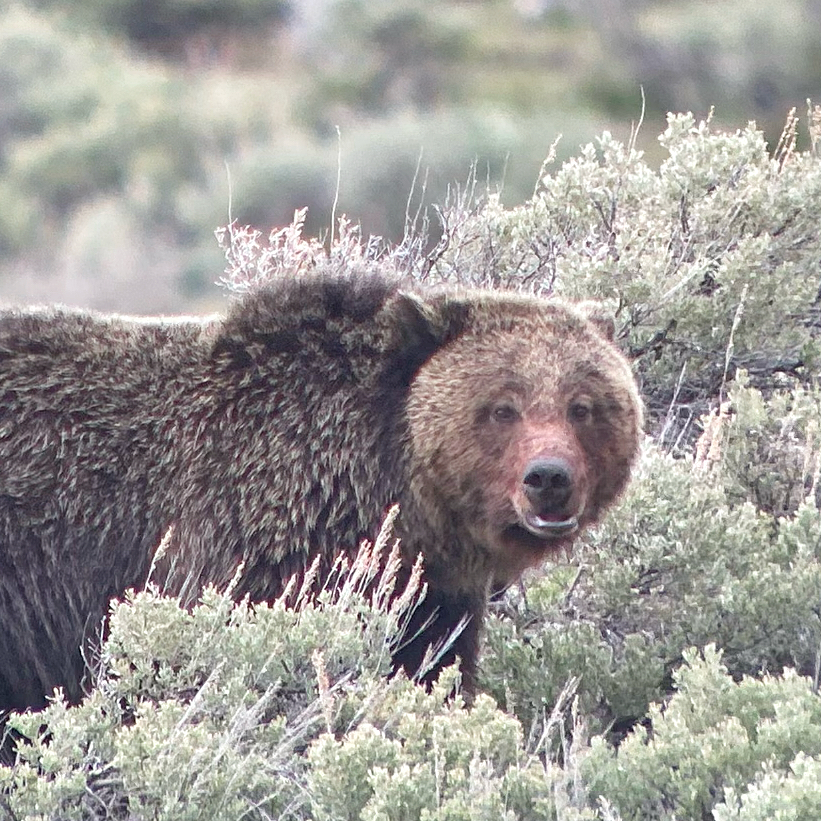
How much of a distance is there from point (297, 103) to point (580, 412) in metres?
39.0

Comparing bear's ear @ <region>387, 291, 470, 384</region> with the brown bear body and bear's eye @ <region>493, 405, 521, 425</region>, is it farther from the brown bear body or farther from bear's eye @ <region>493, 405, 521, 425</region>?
bear's eye @ <region>493, 405, 521, 425</region>

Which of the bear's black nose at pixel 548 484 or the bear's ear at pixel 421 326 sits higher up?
the bear's ear at pixel 421 326

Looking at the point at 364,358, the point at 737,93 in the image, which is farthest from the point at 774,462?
the point at 737,93

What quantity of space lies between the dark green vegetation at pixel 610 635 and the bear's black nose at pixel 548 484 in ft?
1.91

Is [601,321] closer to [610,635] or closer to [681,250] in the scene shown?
[610,635]

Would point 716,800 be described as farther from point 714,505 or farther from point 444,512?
point 714,505

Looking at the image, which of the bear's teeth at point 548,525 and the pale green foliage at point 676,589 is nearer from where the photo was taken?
the bear's teeth at point 548,525

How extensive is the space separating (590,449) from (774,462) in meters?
1.28

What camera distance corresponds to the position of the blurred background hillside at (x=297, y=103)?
107 ft

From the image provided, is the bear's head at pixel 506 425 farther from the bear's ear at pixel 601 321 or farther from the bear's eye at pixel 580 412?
the bear's ear at pixel 601 321

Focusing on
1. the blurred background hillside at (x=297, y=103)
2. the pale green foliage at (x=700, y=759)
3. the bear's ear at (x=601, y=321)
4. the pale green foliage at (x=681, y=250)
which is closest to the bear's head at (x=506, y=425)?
the bear's ear at (x=601, y=321)

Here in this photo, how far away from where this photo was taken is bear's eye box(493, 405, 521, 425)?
523 cm

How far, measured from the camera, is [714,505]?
588 cm

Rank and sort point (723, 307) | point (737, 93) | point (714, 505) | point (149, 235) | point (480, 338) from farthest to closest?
point (737, 93) < point (149, 235) < point (723, 307) < point (714, 505) < point (480, 338)
